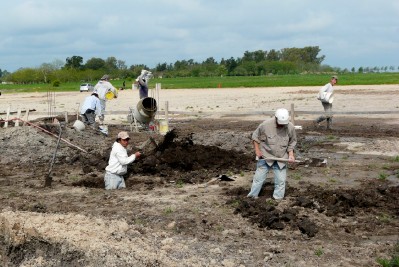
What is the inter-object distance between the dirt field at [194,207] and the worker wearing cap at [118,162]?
29 centimetres

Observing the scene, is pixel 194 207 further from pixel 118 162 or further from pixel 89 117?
pixel 89 117

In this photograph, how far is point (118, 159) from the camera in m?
10.6

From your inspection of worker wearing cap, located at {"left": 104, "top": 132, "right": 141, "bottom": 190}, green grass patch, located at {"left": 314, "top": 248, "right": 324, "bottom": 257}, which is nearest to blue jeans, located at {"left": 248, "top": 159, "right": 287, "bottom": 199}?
worker wearing cap, located at {"left": 104, "top": 132, "right": 141, "bottom": 190}

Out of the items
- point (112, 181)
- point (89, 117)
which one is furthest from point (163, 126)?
point (112, 181)

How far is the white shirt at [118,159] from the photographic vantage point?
10539mm

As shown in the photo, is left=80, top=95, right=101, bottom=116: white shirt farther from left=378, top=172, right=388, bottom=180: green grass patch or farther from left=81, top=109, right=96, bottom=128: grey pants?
left=378, top=172, right=388, bottom=180: green grass patch

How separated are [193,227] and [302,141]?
9.08 meters

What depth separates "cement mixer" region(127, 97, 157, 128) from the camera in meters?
19.7

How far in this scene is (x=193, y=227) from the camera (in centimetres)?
803

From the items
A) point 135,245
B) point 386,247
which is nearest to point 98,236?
point 135,245

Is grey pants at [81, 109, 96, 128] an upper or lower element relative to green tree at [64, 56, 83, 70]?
lower

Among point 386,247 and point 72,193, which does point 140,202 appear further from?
point 386,247

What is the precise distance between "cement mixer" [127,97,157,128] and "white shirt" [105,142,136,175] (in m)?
9.08

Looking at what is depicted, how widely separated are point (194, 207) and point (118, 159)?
215cm
